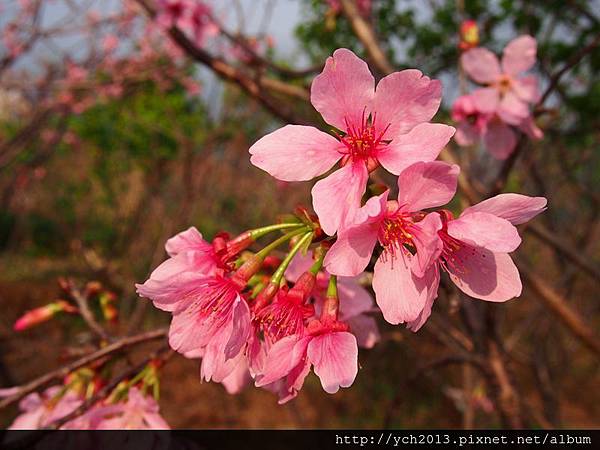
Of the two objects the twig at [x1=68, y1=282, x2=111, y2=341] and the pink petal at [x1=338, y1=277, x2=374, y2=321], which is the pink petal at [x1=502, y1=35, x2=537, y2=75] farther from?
the twig at [x1=68, y1=282, x2=111, y2=341]

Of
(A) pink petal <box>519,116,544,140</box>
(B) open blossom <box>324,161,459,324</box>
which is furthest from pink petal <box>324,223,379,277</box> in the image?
(A) pink petal <box>519,116,544,140</box>

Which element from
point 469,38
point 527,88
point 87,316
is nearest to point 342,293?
point 87,316

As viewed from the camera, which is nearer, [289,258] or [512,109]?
[289,258]

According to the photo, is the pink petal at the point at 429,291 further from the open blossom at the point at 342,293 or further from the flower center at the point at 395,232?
the open blossom at the point at 342,293

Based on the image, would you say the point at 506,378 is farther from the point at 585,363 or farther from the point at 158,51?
the point at 158,51

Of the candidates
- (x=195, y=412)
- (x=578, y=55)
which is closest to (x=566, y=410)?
(x=195, y=412)

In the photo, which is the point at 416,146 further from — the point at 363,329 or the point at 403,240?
the point at 363,329
